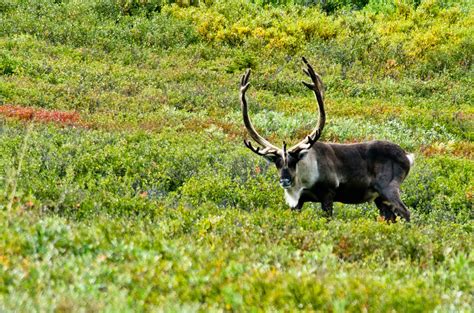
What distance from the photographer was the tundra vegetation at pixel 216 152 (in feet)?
16.5

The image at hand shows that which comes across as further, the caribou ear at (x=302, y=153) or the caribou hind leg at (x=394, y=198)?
the caribou hind leg at (x=394, y=198)

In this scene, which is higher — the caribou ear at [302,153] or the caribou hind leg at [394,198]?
the caribou ear at [302,153]

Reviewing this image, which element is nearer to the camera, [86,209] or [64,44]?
[86,209]

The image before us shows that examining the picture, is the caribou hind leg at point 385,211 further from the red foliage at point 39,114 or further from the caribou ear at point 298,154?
the red foliage at point 39,114

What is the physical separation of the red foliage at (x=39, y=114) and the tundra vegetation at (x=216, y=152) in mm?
103

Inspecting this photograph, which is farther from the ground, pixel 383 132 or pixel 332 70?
pixel 383 132

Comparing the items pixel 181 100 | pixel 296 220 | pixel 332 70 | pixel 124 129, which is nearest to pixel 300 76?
pixel 332 70

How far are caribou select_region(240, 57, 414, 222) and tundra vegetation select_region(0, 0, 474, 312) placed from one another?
1.61 feet

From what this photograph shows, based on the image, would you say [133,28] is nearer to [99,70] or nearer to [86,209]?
[99,70]

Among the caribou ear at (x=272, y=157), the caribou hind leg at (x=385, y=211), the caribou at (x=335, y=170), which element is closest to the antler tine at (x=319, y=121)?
the caribou at (x=335, y=170)

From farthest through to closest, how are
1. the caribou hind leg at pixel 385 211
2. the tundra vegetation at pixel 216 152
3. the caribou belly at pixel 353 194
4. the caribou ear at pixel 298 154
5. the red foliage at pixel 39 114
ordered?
the red foliage at pixel 39 114, the caribou hind leg at pixel 385 211, the caribou belly at pixel 353 194, the caribou ear at pixel 298 154, the tundra vegetation at pixel 216 152

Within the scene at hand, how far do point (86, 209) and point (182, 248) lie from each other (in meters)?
3.68

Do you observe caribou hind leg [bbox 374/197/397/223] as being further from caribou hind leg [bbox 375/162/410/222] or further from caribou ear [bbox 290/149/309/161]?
caribou ear [bbox 290/149/309/161]

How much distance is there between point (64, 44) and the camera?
29625mm
